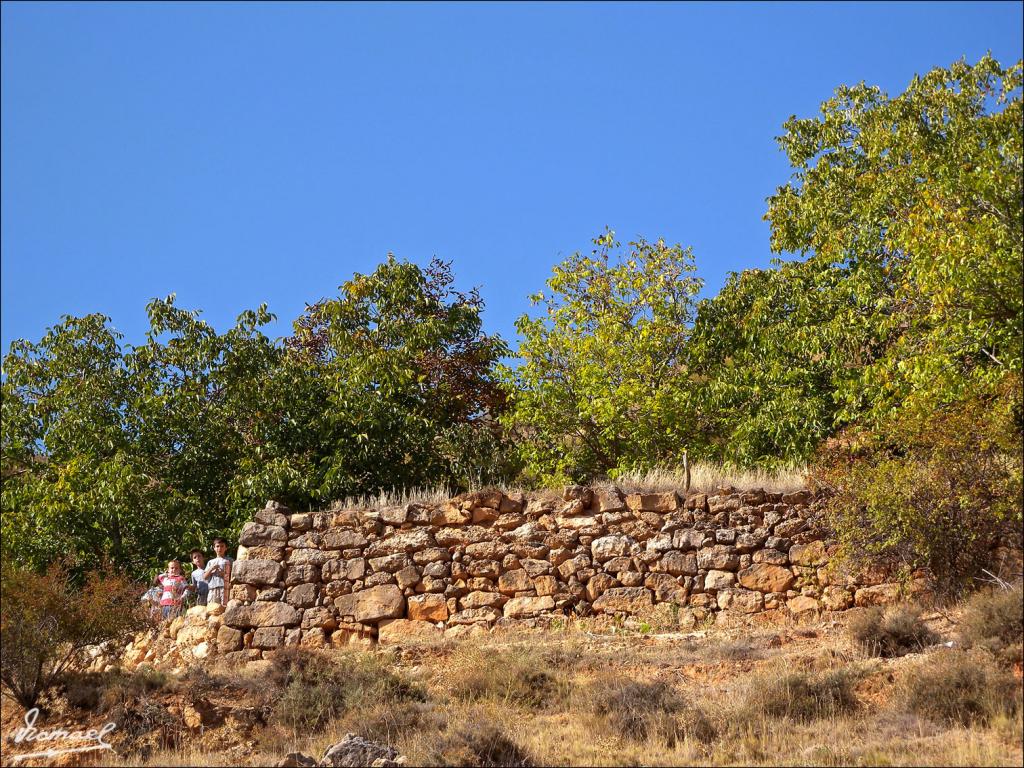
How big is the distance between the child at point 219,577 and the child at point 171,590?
36 centimetres

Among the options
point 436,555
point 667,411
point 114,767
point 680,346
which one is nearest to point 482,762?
point 114,767

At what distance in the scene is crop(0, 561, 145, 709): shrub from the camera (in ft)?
35.6

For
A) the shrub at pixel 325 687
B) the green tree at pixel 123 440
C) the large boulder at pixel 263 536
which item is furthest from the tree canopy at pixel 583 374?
the shrub at pixel 325 687

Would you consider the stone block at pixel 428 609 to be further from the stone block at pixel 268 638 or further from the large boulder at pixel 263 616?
the stone block at pixel 268 638

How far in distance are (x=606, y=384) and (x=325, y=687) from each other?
31.1 ft

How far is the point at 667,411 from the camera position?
1869cm

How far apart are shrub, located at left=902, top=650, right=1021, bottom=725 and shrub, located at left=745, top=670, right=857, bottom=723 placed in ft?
1.80

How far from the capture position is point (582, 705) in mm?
10578

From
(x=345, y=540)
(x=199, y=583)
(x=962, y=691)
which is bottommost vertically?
(x=962, y=691)

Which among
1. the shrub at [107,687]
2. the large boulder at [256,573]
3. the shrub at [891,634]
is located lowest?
the shrub at [107,687]

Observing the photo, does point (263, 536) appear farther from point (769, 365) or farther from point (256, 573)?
point (769, 365)

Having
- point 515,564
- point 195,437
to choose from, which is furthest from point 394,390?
point 515,564

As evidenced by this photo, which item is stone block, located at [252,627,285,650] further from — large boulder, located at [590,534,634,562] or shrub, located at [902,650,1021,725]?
shrub, located at [902,650,1021,725]

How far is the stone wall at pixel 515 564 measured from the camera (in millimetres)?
13258
